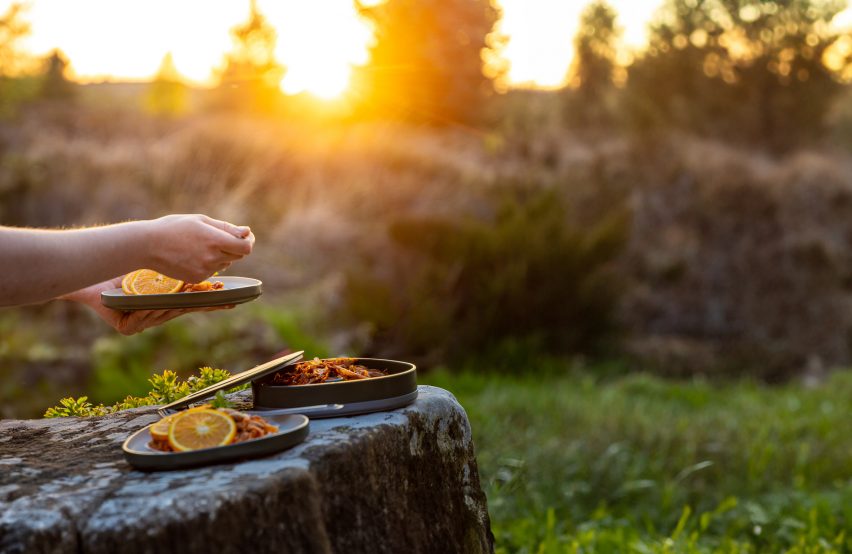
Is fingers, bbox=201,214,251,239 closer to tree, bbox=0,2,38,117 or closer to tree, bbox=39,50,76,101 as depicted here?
tree, bbox=0,2,38,117

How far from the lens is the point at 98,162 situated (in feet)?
34.2

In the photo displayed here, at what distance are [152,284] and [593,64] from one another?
1940cm

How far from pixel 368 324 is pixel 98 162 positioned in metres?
5.26

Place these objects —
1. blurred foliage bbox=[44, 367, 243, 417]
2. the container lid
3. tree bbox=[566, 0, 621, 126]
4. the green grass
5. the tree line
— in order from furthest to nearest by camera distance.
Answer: tree bbox=[566, 0, 621, 126], the tree line, the green grass, blurred foliage bbox=[44, 367, 243, 417], the container lid

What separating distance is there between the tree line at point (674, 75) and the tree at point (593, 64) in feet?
0.08

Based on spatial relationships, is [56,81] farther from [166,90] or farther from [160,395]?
[160,395]

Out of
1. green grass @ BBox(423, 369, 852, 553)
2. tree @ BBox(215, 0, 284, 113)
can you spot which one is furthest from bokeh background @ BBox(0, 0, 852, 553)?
tree @ BBox(215, 0, 284, 113)

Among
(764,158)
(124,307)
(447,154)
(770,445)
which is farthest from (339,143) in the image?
(124,307)

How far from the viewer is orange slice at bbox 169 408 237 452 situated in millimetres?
1616

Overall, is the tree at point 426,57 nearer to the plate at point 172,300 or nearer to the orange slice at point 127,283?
the orange slice at point 127,283

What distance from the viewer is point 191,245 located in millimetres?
1731

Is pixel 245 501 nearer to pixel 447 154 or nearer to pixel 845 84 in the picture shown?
pixel 447 154

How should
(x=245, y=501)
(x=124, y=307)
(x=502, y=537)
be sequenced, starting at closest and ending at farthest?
(x=245, y=501)
(x=124, y=307)
(x=502, y=537)

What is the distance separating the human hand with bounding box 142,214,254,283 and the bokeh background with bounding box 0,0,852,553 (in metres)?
0.20
